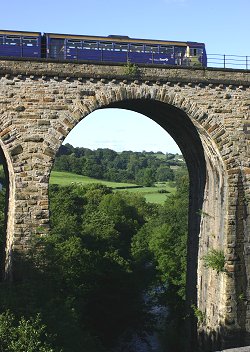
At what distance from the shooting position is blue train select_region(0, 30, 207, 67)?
21031mm

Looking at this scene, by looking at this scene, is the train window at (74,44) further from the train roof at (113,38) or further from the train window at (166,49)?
the train window at (166,49)

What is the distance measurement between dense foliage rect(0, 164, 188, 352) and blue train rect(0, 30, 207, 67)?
26.1 feet

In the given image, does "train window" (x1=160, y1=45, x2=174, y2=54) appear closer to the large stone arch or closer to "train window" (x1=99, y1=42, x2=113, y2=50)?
"train window" (x1=99, y1=42, x2=113, y2=50)

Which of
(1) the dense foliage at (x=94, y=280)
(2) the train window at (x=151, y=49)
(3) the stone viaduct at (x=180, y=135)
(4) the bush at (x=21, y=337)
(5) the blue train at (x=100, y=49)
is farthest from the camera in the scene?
(2) the train window at (x=151, y=49)

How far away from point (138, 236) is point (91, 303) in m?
18.6

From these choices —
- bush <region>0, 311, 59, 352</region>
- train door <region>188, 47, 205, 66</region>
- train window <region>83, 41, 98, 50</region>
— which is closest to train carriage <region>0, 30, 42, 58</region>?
train window <region>83, 41, 98, 50</region>

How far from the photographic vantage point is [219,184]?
2252 centimetres

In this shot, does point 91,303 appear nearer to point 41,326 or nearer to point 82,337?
point 82,337

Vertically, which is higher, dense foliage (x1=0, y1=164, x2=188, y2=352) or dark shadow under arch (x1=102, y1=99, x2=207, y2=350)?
dark shadow under arch (x1=102, y1=99, x2=207, y2=350)

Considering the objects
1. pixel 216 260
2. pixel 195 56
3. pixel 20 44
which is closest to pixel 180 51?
pixel 195 56

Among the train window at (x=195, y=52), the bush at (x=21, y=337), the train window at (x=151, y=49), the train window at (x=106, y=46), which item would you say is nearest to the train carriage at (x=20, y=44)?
the train window at (x=106, y=46)

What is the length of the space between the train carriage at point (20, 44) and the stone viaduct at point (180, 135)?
5.53 ft

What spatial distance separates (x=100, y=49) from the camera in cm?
2202

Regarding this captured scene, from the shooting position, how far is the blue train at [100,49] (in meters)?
21.0
